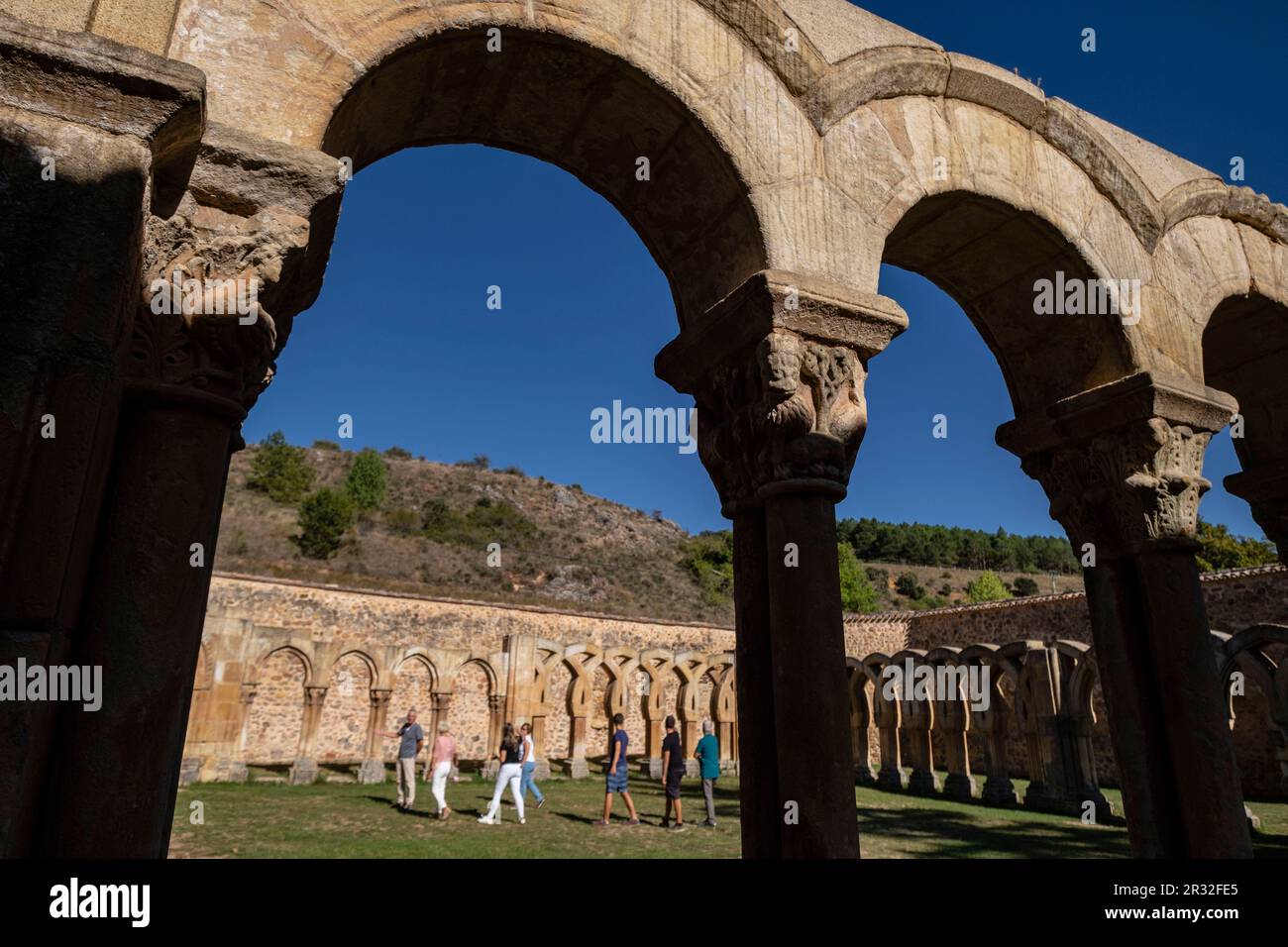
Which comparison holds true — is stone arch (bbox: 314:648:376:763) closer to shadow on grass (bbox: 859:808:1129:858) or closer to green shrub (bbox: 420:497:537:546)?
shadow on grass (bbox: 859:808:1129:858)

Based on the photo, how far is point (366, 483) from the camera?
5694cm

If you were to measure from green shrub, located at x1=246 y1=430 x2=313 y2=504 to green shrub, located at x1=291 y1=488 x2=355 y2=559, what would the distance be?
10.6 meters

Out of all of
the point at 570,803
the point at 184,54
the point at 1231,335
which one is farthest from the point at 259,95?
the point at 570,803

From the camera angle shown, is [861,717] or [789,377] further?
[861,717]

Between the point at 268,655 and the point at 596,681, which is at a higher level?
the point at 268,655

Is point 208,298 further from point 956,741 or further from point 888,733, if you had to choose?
point 888,733

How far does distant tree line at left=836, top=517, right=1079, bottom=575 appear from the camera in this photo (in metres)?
83.6

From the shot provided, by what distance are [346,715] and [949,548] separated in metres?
74.0

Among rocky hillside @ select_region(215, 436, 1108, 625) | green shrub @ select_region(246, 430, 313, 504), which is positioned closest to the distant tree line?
rocky hillside @ select_region(215, 436, 1108, 625)

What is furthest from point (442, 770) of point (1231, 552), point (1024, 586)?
point (1024, 586)
